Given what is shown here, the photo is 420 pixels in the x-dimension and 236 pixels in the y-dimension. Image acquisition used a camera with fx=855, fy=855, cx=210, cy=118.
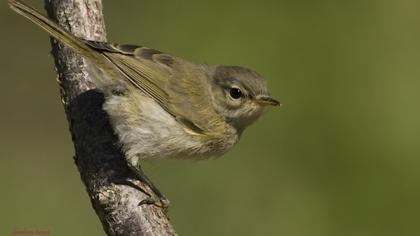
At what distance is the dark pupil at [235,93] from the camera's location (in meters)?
6.12

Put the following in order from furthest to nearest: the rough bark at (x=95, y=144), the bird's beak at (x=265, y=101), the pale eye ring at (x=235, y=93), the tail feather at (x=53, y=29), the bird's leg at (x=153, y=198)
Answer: the pale eye ring at (x=235, y=93)
the bird's beak at (x=265, y=101)
the tail feather at (x=53, y=29)
the bird's leg at (x=153, y=198)
the rough bark at (x=95, y=144)

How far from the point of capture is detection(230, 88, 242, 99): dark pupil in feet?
Result: 20.1

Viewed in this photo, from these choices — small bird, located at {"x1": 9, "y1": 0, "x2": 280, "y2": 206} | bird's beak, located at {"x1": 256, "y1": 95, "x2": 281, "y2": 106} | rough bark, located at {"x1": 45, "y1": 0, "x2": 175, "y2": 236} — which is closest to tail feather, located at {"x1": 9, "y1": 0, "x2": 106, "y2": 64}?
small bird, located at {"x1": 9, "y1": 0, "x2": 280, "y2": 206}

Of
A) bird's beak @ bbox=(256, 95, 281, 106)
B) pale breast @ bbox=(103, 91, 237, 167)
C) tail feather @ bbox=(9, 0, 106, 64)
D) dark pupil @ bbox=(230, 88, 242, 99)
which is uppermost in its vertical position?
tail feather @ bbox=(9, 0, 106, 64)

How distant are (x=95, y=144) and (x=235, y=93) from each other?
116cm

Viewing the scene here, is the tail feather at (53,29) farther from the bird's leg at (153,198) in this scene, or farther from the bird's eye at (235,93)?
the bird's eye at (235,93)

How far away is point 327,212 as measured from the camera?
27.3 ft

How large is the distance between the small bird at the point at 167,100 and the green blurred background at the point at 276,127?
2139 millimetres

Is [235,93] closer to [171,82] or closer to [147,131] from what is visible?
[171,82]

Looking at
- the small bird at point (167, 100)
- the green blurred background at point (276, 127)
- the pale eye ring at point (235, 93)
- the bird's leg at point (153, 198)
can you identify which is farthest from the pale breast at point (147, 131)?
the green blurred background at point (276, 127)

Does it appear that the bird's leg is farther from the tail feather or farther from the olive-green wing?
the tail feather

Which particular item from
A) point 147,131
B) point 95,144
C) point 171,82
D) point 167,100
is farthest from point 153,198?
point 171,82

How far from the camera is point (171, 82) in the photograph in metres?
6.03

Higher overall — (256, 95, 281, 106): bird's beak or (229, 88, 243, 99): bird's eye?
(229, 88, 243, 99): bird's eye
